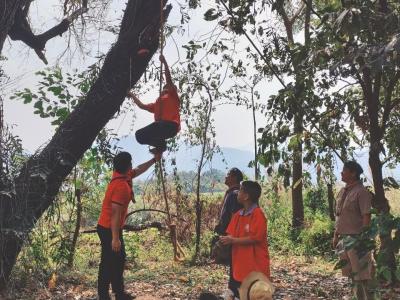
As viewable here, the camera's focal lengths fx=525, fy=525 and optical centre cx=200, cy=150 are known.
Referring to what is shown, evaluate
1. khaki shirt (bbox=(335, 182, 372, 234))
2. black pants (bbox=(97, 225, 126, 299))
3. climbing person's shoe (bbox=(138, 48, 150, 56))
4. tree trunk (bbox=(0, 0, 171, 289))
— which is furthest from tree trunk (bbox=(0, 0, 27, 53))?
khaki shirt (bbox=(335, 182, 372, 234))

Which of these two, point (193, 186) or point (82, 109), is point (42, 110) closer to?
point (82, 109)

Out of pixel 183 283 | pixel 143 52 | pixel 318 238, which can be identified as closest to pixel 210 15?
pixel 143 52

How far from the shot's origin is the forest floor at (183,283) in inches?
266

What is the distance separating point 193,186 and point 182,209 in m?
0.58

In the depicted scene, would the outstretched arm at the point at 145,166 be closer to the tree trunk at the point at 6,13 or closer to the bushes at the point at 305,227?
the tree trunk at the point at 6,13

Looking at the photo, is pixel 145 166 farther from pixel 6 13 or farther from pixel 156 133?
pixel 6 13

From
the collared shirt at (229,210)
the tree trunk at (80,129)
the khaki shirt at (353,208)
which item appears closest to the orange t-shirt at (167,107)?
the tree trunk at (80,129)

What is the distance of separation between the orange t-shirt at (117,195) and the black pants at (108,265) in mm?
129

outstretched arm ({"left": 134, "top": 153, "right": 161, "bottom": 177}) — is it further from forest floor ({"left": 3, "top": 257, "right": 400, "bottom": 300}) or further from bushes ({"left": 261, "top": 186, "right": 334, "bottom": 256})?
bushes ({"left": 261, "top": 186, "right": 334, "bottom": 256})

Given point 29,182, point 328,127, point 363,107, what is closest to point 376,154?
point 328,127

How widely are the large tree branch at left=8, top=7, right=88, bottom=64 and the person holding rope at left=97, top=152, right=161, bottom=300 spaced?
7.84 feet

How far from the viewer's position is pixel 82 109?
6.01 meters

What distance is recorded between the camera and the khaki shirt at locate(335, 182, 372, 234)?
542cm

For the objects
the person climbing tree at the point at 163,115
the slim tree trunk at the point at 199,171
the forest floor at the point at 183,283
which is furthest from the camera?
the slim tree trunk at the point at 199,171
